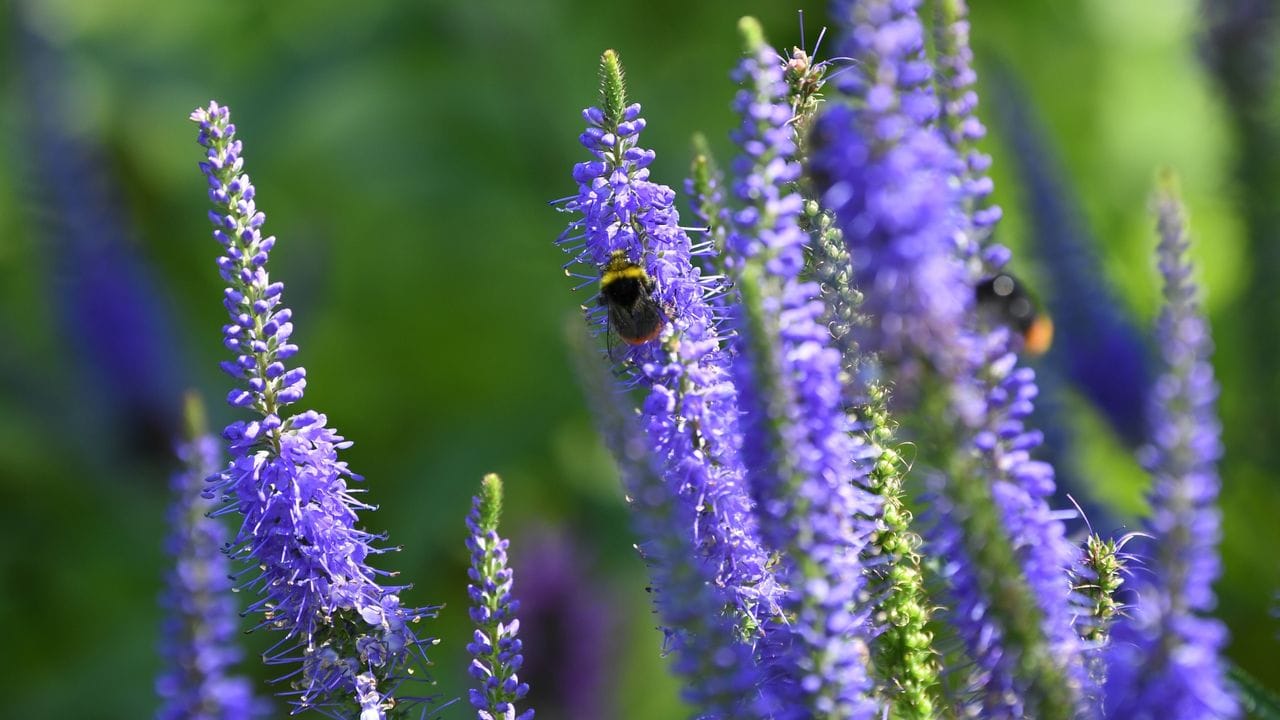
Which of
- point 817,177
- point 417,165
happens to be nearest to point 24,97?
point 417,165

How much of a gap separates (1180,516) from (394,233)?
17.0 ft

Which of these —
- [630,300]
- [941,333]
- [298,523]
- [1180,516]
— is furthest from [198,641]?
[1180,516]

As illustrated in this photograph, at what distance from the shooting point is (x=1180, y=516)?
92 centimetres

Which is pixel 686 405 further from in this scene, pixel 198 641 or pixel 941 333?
pixel 198 641

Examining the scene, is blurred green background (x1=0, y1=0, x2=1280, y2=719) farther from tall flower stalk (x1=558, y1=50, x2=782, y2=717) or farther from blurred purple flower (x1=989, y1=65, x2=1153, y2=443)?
tall flower stalk (x1=558, y1=50, x2=782, y2=717)

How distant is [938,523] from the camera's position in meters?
1.16

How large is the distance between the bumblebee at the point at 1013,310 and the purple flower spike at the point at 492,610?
478 mm

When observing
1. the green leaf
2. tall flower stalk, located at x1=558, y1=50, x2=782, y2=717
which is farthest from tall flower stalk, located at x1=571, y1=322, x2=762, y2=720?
the green leaf

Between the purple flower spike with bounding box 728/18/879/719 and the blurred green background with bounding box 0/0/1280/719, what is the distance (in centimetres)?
292

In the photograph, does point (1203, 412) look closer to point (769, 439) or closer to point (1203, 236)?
point (769, 439)

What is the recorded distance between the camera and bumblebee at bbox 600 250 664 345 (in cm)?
168

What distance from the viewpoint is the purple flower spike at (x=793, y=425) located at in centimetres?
108

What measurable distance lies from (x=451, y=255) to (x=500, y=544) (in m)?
4.36

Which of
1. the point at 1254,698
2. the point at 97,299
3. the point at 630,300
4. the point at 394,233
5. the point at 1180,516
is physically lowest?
the point at 1254,698
